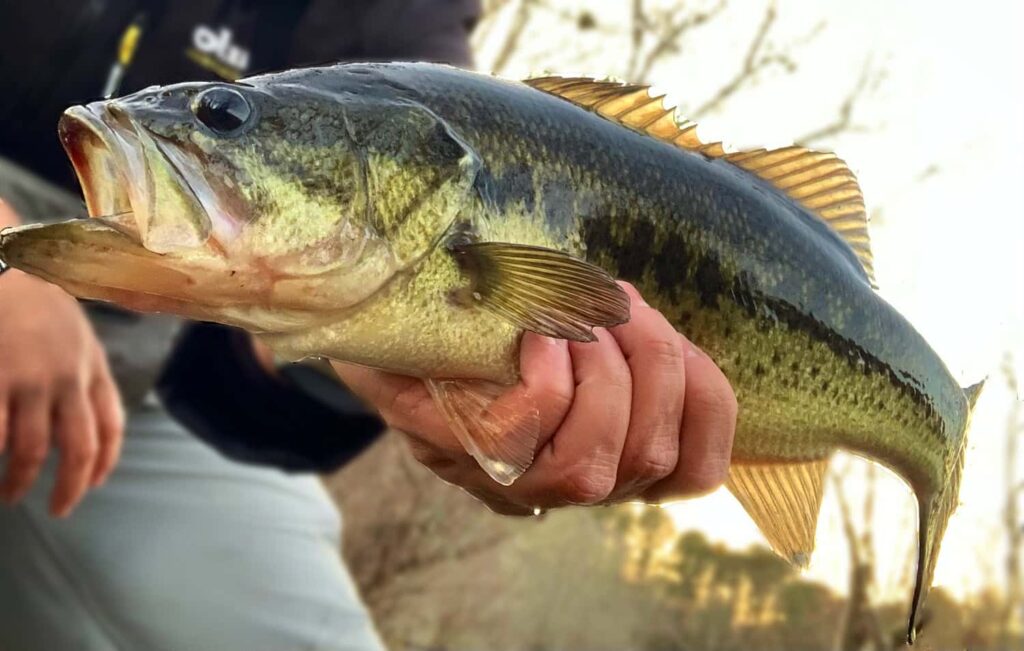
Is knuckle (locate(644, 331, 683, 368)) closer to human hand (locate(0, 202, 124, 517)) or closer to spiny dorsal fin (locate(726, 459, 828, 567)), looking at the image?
spiny dorsal fin (locate(726, 459, 828, 567))

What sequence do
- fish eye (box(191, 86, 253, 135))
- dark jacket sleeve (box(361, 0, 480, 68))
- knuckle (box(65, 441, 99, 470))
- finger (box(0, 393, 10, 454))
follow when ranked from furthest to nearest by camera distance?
dark jacket sleeve (box(361, 0, 480, 68)) < knuckle (box(65, 441, 99, 470)) < finger (box(0, 393, 10, 454)) < fish eye (box(191, 86, 253, 135))

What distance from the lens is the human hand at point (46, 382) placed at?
147 centimetres

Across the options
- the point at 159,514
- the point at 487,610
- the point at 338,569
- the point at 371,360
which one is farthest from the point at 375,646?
the point at 487,610

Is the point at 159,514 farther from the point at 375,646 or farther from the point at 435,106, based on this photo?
the point at 435,106

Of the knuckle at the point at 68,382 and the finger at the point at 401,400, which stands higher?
the finger at the point at 401,400

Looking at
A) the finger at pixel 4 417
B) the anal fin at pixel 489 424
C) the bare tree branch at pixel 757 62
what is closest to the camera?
the anal fin at pixel 489 424

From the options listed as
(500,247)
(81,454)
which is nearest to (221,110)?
(500,247)

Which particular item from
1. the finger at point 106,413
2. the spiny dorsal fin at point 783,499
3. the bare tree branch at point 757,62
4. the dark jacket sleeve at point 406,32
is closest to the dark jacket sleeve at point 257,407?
the finger at point 106,413

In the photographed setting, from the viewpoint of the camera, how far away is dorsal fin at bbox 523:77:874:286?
1.08 m

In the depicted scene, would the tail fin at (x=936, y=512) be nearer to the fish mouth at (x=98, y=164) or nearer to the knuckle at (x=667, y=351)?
the knuckle at (x=667, y=351)

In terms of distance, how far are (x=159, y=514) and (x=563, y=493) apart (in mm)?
1513

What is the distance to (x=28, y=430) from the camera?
4.89 feet

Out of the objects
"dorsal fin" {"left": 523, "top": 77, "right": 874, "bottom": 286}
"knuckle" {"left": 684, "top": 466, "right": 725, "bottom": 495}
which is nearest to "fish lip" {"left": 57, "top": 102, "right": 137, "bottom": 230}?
"dorsal fin" {"left": 523, "top": 77, "right": 874, "bottom": 286}

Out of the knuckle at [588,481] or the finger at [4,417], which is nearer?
the knuckle at [588,481]
